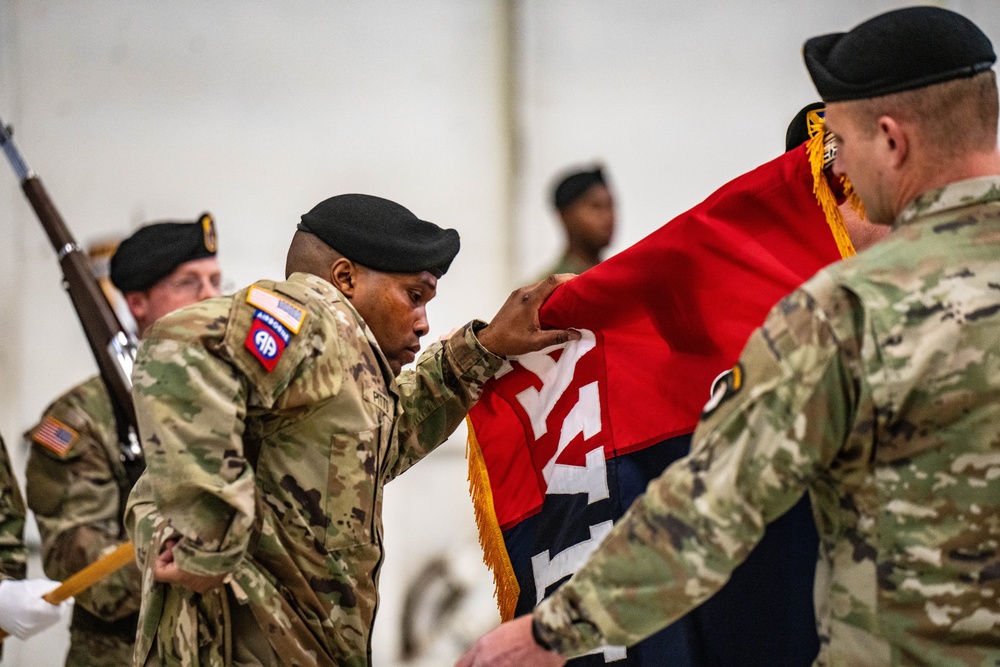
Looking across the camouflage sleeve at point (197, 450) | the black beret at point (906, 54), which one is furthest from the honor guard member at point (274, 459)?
the black beret at point (906, 54)

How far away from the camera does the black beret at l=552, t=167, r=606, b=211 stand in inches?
186

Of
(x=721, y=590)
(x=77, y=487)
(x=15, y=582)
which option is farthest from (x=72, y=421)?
(x=721, y=590)

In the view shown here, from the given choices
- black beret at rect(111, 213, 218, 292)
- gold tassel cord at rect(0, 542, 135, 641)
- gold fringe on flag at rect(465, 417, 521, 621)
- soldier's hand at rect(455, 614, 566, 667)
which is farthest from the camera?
black beret at rect(111, 213, 218, 292)

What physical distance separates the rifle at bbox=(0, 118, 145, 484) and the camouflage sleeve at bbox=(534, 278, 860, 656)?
180 centimetres

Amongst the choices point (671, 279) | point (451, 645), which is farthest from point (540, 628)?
point (451, 645)

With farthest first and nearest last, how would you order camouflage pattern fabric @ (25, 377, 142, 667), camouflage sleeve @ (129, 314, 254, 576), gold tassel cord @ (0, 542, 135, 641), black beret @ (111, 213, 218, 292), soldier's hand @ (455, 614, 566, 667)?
black beret @ (111, 213, 218, 292) < camouflage pattern fabric @ (25, 377, 142, 667) < gold tassel cord @ (0, 542, 135, 641) < camouflage sleeve @ (129, 314, 254, 576) < soldier's hand @ (455, 614, 566, 667)

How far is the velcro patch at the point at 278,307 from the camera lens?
1.92m

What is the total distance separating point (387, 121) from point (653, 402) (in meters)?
2.75

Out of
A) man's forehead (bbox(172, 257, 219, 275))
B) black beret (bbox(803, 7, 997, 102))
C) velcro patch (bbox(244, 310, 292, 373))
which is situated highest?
black beret (bbox(803, 7, 997, 102))

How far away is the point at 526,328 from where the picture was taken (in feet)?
7.75

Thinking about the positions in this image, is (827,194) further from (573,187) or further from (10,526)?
(573,187)

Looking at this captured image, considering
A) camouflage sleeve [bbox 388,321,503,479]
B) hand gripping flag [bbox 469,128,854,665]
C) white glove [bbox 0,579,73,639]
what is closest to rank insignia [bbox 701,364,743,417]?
hand gripping flag [bbox 469,128,854,665]

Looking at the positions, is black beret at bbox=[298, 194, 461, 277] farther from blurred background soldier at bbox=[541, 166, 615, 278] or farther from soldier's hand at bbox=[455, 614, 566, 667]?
blurred background soldier at bbox=[541, 166, 615, 278]

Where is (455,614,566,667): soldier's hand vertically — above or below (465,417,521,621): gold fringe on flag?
above
